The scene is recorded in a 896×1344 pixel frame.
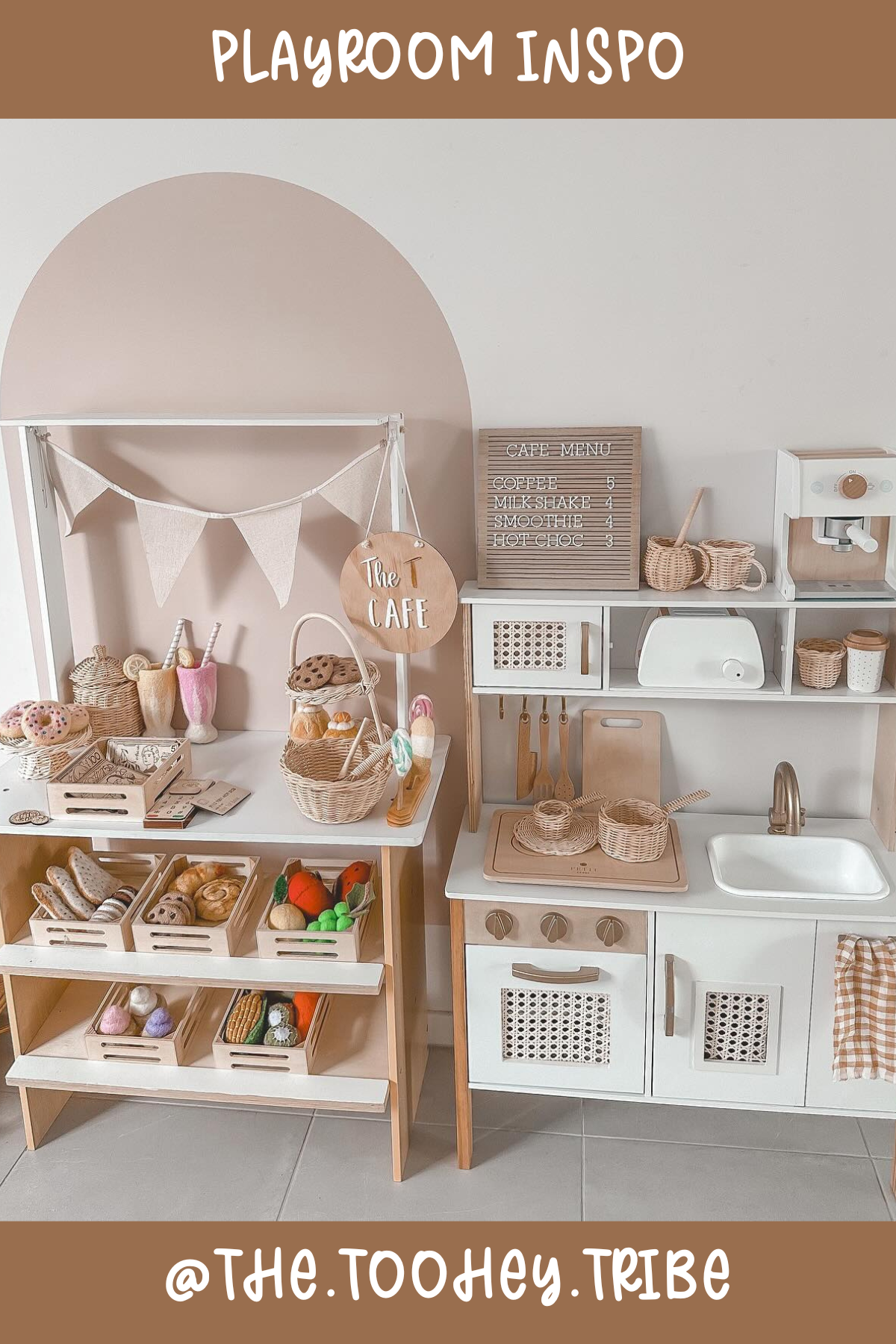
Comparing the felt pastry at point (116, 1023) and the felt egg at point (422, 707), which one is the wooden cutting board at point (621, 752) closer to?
the felt egg at point (422, 707)

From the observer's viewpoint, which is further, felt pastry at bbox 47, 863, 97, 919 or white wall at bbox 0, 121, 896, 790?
felt pastry at bbox 47, 863, 97, 919

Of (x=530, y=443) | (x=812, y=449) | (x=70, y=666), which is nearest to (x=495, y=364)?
(x=530, y=443)

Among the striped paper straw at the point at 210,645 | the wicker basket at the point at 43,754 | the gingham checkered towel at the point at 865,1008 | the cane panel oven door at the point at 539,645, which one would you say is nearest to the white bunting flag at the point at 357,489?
the cane panel oven door at the point at 539,645

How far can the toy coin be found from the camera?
263cm

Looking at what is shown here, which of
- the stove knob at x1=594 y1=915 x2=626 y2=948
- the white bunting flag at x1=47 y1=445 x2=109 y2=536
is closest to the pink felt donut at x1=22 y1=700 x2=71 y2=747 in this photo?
the white bunting flag at x1=47 y1=445 x2=109 y2=536

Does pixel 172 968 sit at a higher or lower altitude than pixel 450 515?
lower

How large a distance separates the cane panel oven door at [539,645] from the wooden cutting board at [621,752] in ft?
0.75

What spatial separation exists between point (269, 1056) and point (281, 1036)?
0.16 feet

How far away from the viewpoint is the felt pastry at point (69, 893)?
2.48 m

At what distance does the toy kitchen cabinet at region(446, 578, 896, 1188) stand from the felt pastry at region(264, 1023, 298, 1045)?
14.1 inches

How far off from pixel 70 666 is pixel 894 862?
6.11ft

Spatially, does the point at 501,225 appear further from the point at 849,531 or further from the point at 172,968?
the point at 172,968

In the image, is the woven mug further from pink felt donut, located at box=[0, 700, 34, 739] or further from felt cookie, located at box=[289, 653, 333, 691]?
pink felt donut, located at box=[0, 700, 34, 739]

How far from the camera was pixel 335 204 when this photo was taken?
2.36 meters
